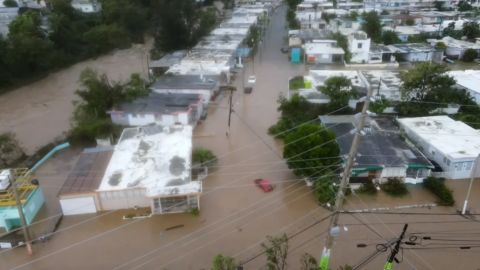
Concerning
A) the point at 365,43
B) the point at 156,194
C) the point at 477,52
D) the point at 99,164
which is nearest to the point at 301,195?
the point at 156,194

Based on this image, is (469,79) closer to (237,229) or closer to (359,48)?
(359,48)

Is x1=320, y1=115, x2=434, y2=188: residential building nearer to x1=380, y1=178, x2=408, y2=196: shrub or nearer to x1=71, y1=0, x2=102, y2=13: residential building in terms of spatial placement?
x1=380, y1=178, x2=408, y2=196: shrub

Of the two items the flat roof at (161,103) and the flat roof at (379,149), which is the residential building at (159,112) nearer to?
the flat roof at (161,103)

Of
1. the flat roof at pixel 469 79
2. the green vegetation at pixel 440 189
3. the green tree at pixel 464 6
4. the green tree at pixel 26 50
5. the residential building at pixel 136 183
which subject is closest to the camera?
the residential building at pixel 136 183

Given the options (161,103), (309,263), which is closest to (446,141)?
(309,263)

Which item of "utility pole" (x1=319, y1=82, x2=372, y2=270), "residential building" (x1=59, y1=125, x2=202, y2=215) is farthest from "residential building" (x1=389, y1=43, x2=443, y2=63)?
"utility pole" (x1=319, y1=82, x2=372, y2=270)

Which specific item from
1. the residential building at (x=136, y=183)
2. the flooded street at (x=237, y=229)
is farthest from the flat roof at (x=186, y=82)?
the residential building at (x=136, y=183)

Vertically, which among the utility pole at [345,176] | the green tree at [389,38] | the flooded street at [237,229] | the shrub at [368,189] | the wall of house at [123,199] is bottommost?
the flooded street at [237,229]
